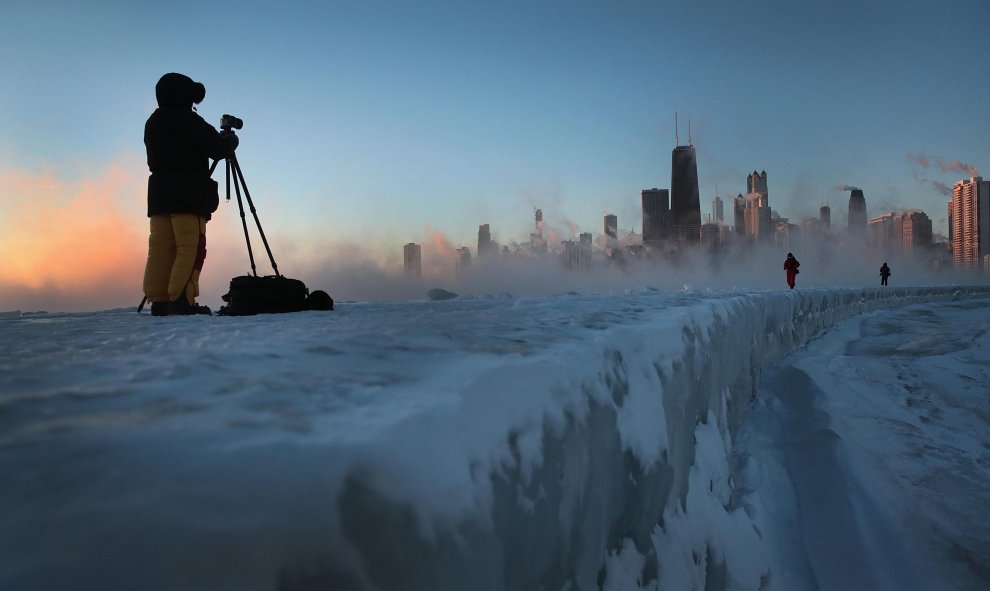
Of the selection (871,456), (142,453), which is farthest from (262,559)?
(871,456)

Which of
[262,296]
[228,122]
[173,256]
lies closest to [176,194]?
[173,256]

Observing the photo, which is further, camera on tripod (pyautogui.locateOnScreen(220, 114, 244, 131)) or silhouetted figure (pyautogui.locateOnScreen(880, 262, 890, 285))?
silhouetted figure (pyautogui.locateOnScreen(880, 262, 890, 285))

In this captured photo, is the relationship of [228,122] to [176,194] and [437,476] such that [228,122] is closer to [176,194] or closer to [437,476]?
[176,194]

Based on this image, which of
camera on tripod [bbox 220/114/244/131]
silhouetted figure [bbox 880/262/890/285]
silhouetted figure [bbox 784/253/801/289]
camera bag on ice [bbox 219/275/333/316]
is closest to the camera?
camera bag on ice [bbox 219/275/333/316]

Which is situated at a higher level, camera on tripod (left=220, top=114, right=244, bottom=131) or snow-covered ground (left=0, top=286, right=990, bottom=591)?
camera on tripod (left=220, top=114, right=244, bottom=131)

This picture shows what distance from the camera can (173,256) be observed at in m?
3.99

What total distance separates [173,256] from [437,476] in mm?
4237

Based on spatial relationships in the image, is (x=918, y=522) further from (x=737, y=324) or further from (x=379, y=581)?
(x=379, y=581)

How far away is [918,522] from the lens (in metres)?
1.71

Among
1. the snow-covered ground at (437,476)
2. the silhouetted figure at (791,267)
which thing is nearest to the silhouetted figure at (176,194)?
the snow-covered ground at (437,476)

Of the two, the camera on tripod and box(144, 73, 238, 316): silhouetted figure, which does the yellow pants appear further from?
the camera on tripod

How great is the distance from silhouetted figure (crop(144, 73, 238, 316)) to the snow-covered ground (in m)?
2.84

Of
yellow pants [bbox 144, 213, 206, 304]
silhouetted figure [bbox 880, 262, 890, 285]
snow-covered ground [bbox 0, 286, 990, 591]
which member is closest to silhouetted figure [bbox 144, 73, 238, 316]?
yellow pants [bbox 144, 213, 206, 304]

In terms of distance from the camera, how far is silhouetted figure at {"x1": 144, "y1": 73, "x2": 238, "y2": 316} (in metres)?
3.86
